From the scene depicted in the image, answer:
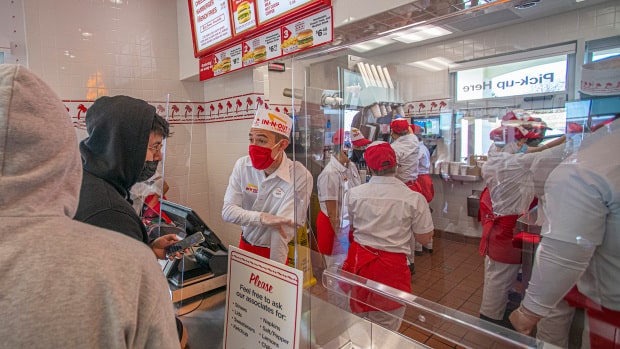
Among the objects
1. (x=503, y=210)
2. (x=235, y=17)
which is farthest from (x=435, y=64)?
(x=235, y=17)

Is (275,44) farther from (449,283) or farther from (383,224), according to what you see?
(449,283)

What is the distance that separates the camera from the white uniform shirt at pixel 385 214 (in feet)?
4.00

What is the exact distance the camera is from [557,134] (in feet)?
2.54

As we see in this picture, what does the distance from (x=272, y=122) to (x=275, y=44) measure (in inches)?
23.7

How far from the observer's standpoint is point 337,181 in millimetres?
1270

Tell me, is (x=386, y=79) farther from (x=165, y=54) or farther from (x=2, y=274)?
(x=165, y=54)

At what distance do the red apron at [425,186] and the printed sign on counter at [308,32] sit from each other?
2.80 ft

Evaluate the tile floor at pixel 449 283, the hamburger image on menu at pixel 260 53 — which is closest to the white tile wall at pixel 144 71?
the hamburger image on menu at pixel 260 53

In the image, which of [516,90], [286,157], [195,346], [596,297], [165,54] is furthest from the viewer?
[165,54]

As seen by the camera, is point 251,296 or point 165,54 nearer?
point 251,296

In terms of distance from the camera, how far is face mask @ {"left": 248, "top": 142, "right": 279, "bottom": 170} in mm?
1694

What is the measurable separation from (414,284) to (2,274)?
1.05 meters

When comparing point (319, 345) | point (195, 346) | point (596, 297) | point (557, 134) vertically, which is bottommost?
point (195, 346)

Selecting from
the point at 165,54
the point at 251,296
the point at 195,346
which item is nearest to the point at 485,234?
the point at 251,296
